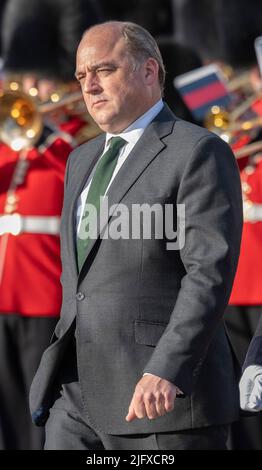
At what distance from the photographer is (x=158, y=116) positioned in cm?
412

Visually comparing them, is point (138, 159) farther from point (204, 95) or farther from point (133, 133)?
point (204, 95)

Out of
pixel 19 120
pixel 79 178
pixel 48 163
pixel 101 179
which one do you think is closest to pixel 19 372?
pixel 48 163

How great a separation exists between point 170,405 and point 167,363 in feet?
0.37

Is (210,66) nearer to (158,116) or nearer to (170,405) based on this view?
(158,116)

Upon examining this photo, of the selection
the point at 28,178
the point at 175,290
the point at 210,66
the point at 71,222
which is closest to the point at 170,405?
the point at 175,290

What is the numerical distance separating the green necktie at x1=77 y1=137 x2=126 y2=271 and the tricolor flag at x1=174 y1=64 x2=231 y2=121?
3136 mm

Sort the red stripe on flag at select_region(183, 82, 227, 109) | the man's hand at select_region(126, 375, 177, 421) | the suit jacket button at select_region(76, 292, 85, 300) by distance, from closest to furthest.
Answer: the man's hand at select_region(126, 375, 177, 421), the suit jacket button at select_region(76, 292, 85, 300), the red stripe on flag at select_region(183, 82, 227, 109)

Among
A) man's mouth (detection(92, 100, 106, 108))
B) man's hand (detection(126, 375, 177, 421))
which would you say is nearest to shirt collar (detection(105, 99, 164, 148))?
man's mouth (detection(92, 100, 106, 108))

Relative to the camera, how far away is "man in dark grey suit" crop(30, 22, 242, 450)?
382 cm

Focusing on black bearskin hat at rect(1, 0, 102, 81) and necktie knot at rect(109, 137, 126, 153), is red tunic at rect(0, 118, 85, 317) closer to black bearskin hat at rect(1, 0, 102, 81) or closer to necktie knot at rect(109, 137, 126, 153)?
black bearskin hat at rect(1, 0, 102, 81)

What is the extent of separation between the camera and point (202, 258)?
3.84m

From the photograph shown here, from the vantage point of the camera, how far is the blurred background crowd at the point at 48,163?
664 cm

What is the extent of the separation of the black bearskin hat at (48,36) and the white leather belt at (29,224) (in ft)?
3.96

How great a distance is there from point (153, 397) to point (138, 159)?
0.67 metres
